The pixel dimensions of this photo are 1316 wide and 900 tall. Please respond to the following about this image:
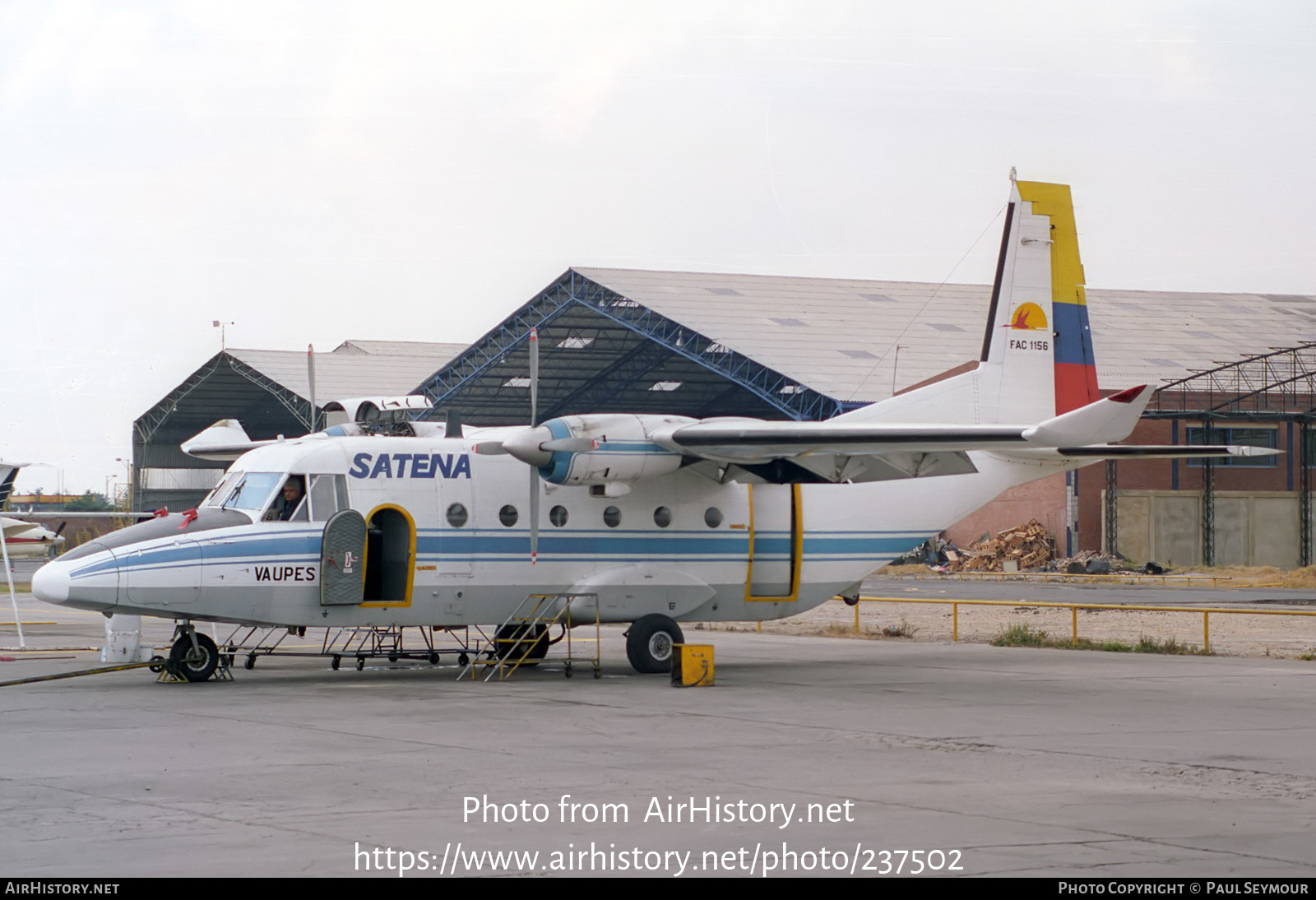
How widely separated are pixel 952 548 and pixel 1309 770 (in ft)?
180

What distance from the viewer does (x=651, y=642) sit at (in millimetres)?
19203

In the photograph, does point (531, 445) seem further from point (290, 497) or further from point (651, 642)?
point (651, 642)

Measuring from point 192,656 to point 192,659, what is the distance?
33 mm

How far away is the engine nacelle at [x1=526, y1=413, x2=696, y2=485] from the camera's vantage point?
17.9 meters

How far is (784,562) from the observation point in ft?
66.7

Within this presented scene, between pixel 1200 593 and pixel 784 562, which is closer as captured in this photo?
pixel 784 562

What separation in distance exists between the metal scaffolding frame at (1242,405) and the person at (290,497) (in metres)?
44.9

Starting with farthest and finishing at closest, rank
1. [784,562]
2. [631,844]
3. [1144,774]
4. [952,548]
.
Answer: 1. [952,548]
2. [784,562]
3. [1144,774]
4. [631,844]

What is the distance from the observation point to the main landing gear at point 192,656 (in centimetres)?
1750

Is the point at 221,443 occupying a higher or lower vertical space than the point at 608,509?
higher

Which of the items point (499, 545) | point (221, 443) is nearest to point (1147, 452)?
point (499, 545)

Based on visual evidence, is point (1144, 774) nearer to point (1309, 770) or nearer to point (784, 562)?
point (1309, 770)

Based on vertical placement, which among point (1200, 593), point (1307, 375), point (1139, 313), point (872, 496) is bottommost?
point (1200, 593)
